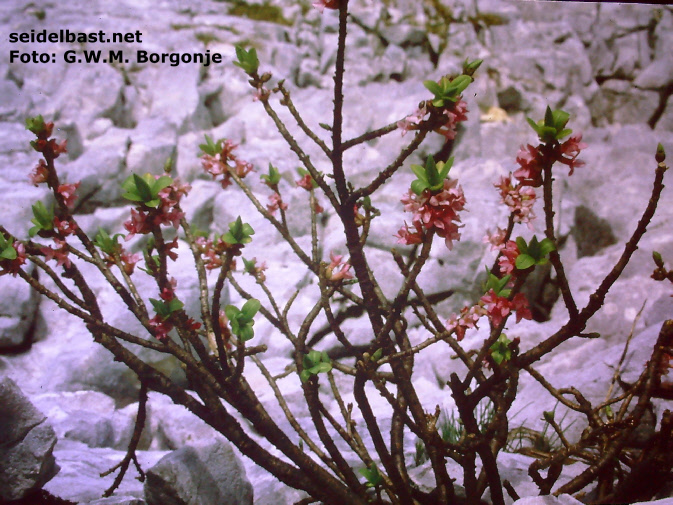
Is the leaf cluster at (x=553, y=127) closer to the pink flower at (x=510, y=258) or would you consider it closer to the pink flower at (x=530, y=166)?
the pink flower at (x=530, y=166)

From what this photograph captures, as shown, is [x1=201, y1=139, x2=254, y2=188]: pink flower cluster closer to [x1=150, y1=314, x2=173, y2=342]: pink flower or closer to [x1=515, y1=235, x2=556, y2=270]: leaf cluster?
[x1=150, y1=314, x2=173, y2=342]: pink flower

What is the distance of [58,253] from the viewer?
3.46 feet

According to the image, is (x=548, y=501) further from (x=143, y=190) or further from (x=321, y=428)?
(x=143, y=190)

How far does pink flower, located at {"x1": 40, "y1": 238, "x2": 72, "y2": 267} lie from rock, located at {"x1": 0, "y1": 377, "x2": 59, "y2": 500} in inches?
15.7

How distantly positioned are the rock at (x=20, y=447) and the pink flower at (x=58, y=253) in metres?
0.40

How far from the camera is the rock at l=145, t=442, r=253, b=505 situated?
3.61 feet

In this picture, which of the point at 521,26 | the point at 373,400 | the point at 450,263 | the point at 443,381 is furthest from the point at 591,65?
the point at 373,400

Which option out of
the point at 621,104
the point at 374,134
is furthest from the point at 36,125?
the point at 621,104

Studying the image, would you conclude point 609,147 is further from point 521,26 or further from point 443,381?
point 443,381

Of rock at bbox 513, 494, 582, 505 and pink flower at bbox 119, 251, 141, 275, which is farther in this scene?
pink flower at bbox 119, 251, 141, 275

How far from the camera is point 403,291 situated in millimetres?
838

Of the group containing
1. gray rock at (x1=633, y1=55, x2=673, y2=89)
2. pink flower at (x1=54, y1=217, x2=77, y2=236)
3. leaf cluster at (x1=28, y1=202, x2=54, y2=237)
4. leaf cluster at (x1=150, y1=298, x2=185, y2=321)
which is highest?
gray rock at (x1=633, y1=55, x2=673, y2=89)

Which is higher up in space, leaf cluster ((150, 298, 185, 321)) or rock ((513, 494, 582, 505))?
leaf cluster ((150, 298, 185, 321))

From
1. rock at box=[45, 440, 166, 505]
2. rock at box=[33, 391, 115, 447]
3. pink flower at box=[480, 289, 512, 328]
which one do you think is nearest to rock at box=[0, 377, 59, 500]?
rock at box=[45, 440, 166, 505]
